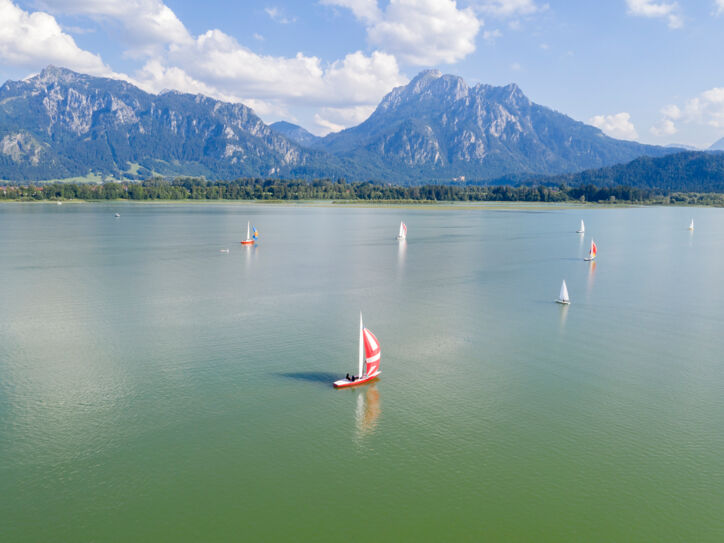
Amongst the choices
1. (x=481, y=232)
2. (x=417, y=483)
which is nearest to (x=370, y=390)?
(x=417, y=483)

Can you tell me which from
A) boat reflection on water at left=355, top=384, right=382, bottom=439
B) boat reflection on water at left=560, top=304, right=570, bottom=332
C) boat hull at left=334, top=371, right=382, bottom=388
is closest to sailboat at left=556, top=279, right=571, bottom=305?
boat reflection on water at left=560, top=304, right=570, bottom=332

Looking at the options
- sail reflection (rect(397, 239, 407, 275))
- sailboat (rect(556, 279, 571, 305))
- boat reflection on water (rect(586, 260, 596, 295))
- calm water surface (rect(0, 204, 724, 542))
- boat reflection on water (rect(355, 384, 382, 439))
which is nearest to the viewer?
calm water surface (rect(0, 204, 724, 542))

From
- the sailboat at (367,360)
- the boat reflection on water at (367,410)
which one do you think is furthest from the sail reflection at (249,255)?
the boat reflection on water at (367,410)

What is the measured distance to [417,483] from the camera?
916 inches

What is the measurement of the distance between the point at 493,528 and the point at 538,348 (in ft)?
78.0

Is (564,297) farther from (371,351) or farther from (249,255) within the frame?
(249,255)

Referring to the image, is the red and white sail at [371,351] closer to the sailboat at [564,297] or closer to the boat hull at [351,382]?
the boat hull at [351,382]

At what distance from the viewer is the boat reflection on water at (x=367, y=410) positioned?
28.2 meters

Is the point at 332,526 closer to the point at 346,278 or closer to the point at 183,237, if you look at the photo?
the point at 346,278

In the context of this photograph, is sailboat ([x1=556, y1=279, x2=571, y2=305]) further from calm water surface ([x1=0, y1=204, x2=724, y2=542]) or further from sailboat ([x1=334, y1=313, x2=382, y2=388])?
sailboat ([x1=334, y1=313, x2=382, y2=388])

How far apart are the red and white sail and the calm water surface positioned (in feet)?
4.00

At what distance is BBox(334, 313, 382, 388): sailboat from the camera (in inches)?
1300

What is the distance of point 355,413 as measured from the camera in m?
30.0

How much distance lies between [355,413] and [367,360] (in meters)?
4.30
